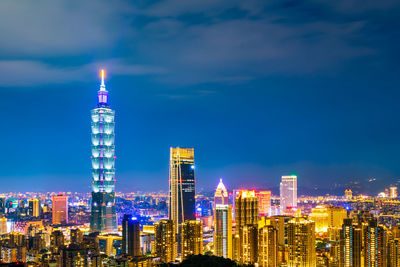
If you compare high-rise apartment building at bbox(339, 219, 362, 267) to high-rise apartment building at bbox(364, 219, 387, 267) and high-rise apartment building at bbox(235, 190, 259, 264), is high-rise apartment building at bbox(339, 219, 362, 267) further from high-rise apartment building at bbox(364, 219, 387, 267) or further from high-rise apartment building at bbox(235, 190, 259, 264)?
high-rise apartment building at bbox(235, 190, 259, 264)

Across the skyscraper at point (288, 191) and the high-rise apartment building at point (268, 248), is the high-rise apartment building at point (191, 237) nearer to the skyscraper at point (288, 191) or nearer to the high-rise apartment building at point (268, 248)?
the high-rise apartment building at point (268, 248)

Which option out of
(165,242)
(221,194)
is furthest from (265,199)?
(165,242)

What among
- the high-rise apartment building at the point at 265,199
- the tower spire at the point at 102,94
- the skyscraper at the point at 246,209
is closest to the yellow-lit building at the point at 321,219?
the skyscraper at the point at 246,209

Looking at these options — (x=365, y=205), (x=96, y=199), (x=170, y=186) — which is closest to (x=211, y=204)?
(x=170, y=186)

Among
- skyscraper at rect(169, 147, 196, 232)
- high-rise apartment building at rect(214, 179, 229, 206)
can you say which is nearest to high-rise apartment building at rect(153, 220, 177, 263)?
skyscraper at rect(169, 147, 196, 232)

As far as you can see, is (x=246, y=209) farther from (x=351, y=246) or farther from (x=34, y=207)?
(x=34, y=207)

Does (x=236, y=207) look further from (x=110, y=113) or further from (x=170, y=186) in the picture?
(x=110, y=113)
